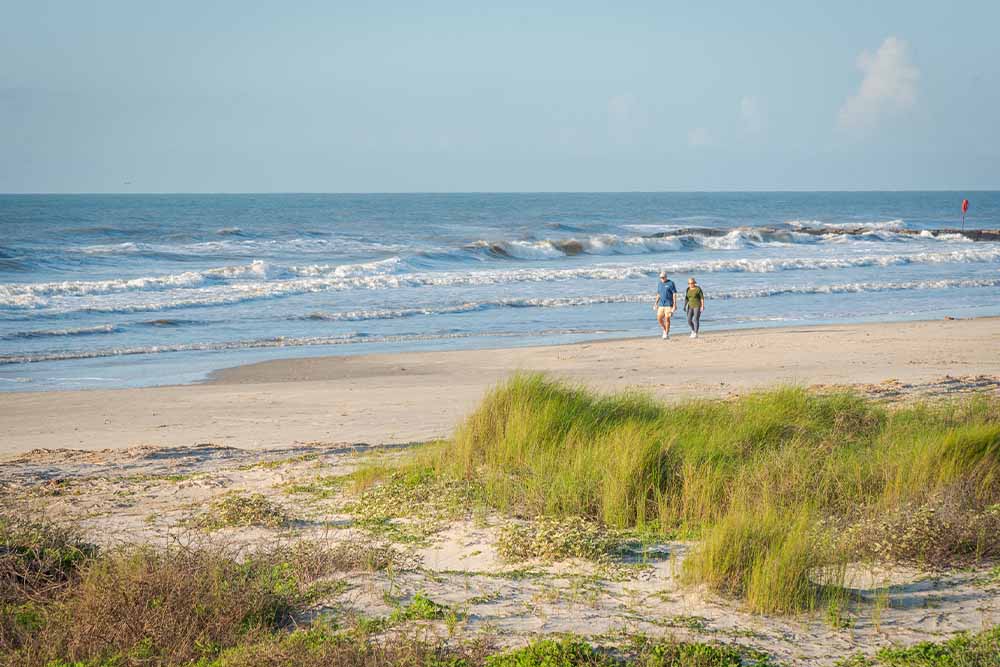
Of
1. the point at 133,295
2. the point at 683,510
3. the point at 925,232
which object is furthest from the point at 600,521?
the point at 925,232

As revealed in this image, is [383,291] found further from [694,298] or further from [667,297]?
[694,298]

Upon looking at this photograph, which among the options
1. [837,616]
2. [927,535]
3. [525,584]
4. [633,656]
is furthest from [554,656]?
[927,535]

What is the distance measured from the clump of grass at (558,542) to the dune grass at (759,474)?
1.18ft

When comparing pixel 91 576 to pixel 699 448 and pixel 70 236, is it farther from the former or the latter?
pixel 70 236

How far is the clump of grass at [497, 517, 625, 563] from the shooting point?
227 inches

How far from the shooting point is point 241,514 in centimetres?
659

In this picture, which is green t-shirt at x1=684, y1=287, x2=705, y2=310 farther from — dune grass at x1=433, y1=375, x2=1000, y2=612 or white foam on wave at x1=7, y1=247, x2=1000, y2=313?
white foam on wave at x1=7, y1=247, x2=1000, y2=313

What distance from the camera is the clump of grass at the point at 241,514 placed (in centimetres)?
645

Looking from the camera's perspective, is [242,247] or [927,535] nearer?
[927,535]

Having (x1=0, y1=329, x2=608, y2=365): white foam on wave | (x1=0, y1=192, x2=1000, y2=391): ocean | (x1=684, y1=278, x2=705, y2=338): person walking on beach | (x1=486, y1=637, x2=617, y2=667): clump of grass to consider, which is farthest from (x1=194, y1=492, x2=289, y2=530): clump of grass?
(x1=684, y1=278, x2=705, y2=338): person walking on beach

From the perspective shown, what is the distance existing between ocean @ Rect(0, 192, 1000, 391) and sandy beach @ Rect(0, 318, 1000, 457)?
4.71 feet

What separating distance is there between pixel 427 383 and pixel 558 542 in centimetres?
907

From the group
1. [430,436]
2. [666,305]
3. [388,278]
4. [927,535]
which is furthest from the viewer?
[388,278]

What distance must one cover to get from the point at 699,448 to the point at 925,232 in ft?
213
